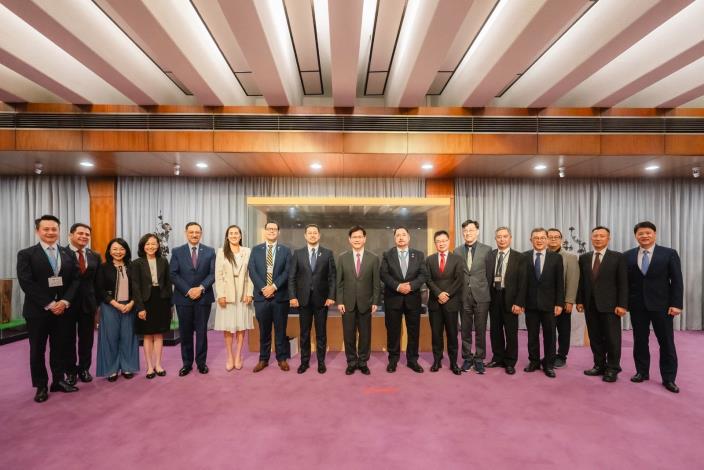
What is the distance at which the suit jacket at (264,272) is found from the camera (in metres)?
3.73

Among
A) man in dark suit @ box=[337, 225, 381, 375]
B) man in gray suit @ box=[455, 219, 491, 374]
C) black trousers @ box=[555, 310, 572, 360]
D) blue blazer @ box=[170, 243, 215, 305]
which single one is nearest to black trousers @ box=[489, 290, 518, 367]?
man in gray suit @ box=[455, 219, 491, 374]

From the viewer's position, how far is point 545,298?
364 centimetres

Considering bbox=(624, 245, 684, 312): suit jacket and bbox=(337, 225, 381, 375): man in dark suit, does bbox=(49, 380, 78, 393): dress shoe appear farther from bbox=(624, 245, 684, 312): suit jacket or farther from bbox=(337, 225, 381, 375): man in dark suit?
bbox=(624, 245, 684, 312): suit jacket

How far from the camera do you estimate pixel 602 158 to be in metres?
4.88

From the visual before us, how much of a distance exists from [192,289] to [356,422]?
2.04m

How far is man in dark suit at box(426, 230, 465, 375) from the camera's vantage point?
12.0 ft

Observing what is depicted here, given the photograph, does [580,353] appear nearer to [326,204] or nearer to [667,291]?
[667,291]

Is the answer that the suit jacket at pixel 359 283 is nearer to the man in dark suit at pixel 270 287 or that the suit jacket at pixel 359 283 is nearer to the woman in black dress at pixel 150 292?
the man in dark suit at pixel 270 287

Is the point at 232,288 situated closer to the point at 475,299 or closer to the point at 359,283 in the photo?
the point at 359,283

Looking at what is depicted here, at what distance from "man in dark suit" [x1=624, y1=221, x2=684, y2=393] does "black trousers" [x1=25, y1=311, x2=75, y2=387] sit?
5361 mm

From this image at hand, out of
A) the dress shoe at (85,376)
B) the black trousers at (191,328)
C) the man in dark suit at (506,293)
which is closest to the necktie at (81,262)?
the black trousers at (191,328)

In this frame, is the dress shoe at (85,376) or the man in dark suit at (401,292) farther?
the man in dark suit at (401,292)

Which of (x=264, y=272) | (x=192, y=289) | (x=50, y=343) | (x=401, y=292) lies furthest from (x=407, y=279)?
(x=50, y=343)

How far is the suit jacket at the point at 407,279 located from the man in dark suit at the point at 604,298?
1.68m
